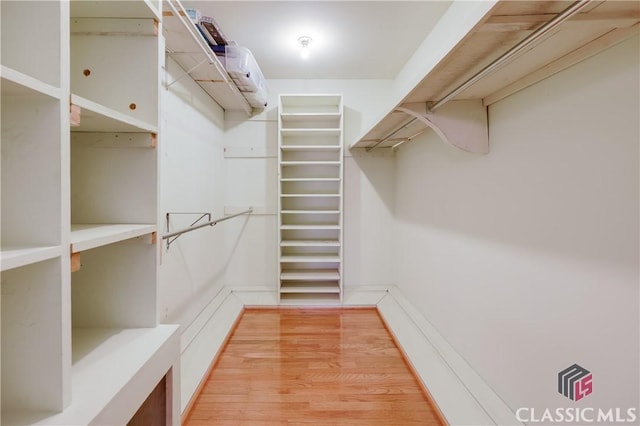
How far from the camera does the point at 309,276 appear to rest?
9.93ft

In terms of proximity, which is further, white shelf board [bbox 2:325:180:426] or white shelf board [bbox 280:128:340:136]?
white shelf board [bbox 280:128:340:136]

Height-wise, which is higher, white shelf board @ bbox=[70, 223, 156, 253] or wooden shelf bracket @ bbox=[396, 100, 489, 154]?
wooden shelf bracket @ bbox=[396, 100, 489, 154]

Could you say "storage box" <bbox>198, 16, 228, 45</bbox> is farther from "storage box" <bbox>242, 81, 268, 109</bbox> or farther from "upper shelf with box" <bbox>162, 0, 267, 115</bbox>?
"storage box" <bbox>242, 81, 268, 109</bbox>

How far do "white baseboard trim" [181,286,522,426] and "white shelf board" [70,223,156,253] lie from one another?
3.90ft

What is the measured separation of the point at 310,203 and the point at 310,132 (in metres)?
0.76

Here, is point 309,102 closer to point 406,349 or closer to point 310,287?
point 310,287

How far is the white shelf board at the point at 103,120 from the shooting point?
0.66m

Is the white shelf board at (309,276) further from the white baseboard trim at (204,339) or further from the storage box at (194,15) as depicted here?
the storage box at (194,15)

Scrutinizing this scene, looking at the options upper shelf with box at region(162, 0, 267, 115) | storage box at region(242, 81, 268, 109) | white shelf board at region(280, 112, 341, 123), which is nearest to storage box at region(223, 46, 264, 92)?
upper shelf with box at region(162, 0, 267, 115)

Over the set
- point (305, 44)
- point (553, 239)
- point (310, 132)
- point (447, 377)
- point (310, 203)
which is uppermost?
point (305, 44)

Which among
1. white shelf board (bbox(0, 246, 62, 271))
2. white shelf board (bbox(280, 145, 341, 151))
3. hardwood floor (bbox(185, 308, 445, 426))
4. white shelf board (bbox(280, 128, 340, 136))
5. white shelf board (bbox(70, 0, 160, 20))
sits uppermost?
white shelf board (bbox(280, 128, 340, 136))

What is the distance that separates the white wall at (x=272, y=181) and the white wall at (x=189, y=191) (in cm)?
23

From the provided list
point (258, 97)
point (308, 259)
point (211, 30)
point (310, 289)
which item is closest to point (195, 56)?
point (211, 30)

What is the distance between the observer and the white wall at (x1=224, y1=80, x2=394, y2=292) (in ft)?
10.4
